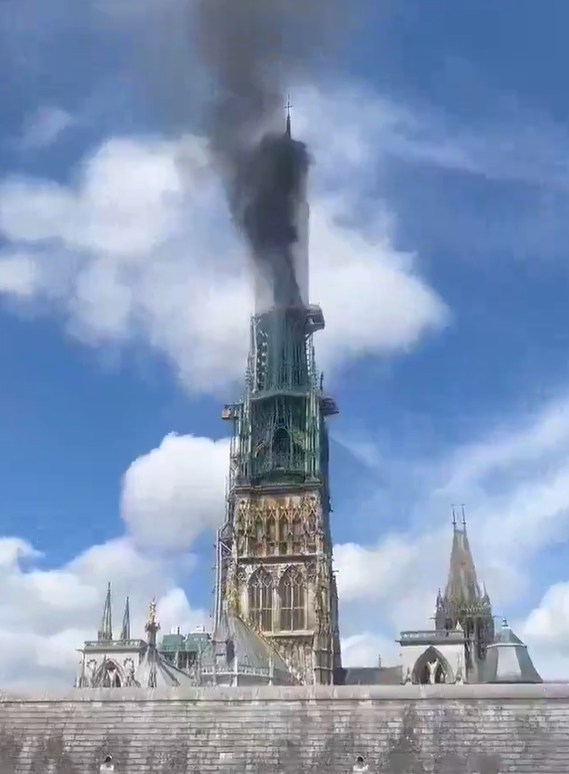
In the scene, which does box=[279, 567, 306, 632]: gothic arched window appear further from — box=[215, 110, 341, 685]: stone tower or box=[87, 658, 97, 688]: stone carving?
box=[87, 658, 97, 688]: stone carving

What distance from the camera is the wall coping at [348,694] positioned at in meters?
28.7

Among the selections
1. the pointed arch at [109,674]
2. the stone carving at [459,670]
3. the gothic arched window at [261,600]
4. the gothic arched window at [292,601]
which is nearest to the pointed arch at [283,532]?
the gothic arched window at [292,601]

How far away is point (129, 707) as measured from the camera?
98.0ft

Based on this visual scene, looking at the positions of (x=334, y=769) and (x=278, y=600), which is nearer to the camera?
(x=334, y=769)

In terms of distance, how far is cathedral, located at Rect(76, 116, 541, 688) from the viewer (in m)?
74.1

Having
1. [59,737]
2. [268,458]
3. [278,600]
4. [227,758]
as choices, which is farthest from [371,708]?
[268,458]

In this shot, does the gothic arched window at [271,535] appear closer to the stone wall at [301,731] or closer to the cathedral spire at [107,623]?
the cathedral spire at [107,623]

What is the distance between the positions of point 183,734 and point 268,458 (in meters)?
57.7

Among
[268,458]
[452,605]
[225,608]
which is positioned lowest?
[225,608]

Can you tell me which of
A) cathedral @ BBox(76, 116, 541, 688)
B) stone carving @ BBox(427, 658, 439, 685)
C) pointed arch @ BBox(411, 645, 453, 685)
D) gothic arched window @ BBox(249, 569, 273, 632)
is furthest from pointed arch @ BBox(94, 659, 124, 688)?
stone carving @ BBox(427, 658, 439, 685)

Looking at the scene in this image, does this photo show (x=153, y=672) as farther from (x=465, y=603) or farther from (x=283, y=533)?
Result: (x=465, y=603)

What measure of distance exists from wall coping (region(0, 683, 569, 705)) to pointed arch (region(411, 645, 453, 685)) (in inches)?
1975

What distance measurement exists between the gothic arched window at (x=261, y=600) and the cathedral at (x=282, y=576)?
92mm

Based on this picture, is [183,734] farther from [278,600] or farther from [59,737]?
[278,600]
